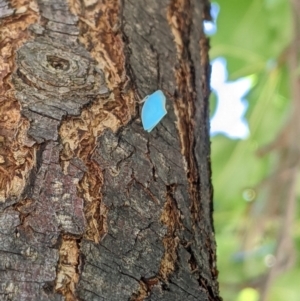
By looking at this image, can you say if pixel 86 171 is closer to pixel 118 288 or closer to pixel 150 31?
pixel 118 288


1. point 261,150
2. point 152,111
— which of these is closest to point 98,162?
point 152,111

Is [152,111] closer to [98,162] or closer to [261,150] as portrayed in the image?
[98,162]

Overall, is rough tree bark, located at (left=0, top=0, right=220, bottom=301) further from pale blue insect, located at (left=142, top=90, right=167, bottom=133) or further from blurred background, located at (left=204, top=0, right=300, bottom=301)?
blurred background, located at (left=204, top=0, right=300, bottom=301)

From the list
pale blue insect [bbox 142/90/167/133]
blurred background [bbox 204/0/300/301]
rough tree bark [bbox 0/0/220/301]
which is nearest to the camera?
rough tree bark [bbox 0/0/220/301]

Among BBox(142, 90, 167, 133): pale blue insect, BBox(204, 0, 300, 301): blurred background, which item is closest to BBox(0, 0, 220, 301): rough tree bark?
BBox(142, 90, 167, 133): pale blue insect

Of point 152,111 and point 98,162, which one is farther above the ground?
point 152,111
